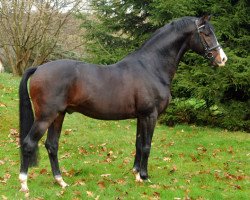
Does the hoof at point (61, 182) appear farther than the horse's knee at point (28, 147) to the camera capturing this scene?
Yes

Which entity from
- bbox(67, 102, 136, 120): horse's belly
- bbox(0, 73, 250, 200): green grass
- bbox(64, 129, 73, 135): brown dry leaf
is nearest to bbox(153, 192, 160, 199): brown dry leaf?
bbox(0, 73, 250, 200): green grass

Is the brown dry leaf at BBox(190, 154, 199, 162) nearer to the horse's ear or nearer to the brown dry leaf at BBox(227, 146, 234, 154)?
the brown dry leaf at BBox(227, 146, 234, 154)

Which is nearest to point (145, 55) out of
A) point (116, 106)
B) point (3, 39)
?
point (116, 106)

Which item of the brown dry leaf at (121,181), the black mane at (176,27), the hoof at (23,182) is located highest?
the black mane at (176,27)

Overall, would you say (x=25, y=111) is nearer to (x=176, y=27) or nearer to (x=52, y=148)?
(x=52, y=148)

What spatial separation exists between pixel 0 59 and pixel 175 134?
17945 mm

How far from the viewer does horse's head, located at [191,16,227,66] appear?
236 inches

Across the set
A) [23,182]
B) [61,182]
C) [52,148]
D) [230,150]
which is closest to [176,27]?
[52,148]

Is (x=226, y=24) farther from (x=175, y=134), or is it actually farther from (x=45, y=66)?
(x=45, y=66)

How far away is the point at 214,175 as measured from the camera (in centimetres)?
672

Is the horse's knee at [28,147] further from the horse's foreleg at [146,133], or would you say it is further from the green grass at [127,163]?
the horse's foreleg at [146,133]

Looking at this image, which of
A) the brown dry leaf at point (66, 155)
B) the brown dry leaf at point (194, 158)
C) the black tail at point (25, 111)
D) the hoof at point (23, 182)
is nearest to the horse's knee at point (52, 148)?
the black tail at point (25, 111)

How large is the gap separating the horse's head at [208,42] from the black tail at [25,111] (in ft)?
8.94

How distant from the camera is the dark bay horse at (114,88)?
212 inches
